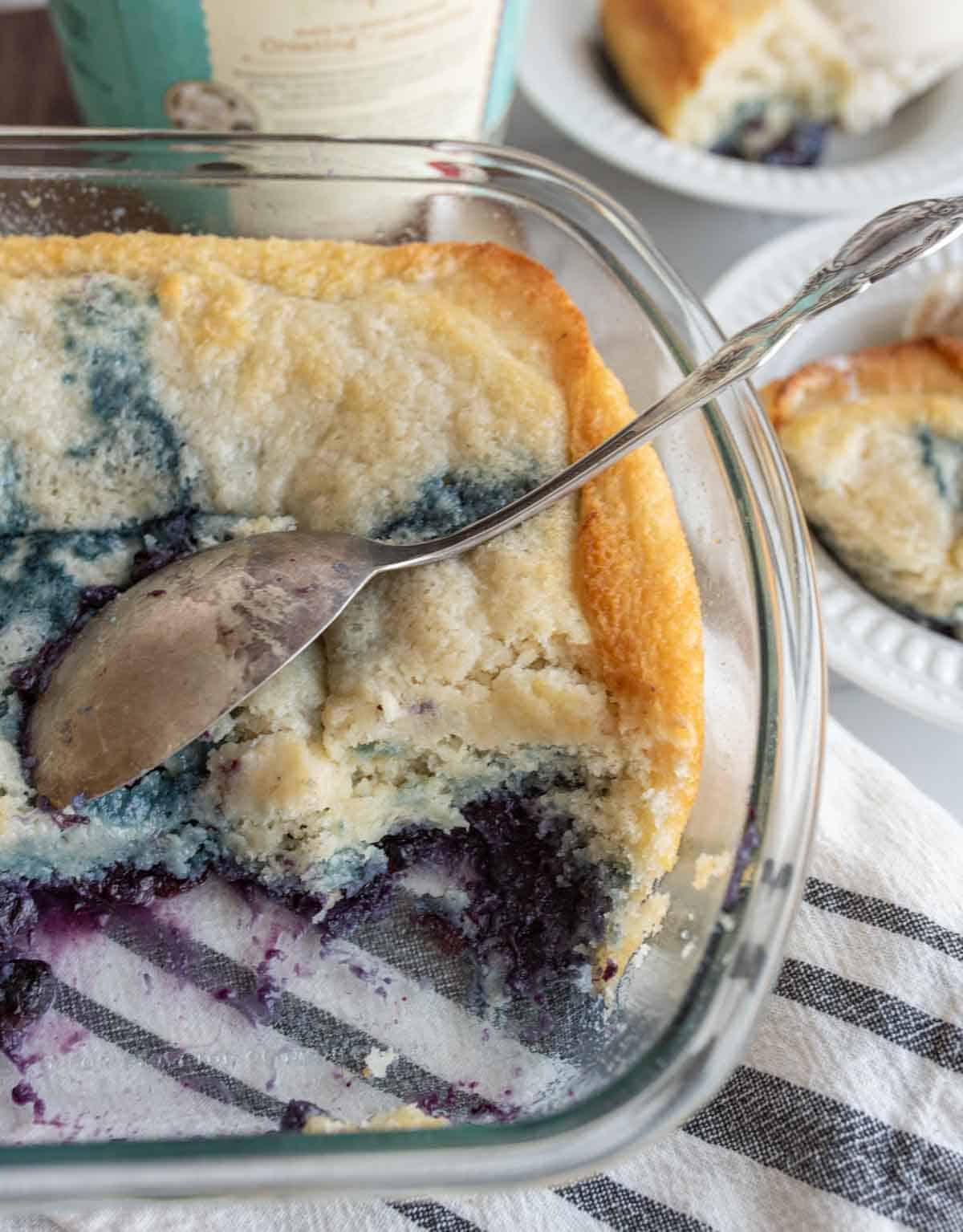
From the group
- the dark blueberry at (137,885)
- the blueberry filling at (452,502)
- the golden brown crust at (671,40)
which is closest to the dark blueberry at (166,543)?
the blueberry filling at (452,502)

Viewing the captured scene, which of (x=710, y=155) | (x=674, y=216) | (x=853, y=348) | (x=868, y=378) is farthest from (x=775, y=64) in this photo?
(x=868, y=378)

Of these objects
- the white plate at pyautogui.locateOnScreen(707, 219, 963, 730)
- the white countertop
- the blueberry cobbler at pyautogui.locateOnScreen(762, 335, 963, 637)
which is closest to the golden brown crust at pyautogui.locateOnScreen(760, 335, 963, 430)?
the blueberry cobbler at pyautogui.locateOnScreen(762, 335, 963, 637)

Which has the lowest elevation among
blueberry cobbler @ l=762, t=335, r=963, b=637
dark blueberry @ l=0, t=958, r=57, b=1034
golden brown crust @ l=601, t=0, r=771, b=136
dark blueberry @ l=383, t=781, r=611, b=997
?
dark blueberry @ l=0, t=958, r=57, b=1034

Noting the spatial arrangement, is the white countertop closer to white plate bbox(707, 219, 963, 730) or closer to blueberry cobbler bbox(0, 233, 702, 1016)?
white plate bbox(707, 219, 963, 730)

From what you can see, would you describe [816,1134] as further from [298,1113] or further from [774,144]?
[774,144]

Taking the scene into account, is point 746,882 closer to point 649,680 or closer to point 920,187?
point 649,680

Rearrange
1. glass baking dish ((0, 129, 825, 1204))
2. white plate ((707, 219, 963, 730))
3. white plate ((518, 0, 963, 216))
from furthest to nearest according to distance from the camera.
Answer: white plate ((518, 0, 963, 216)) < white plate ((707, 219, 963, 730)) < glass baking dish ((0, 129, 825, 1204))
